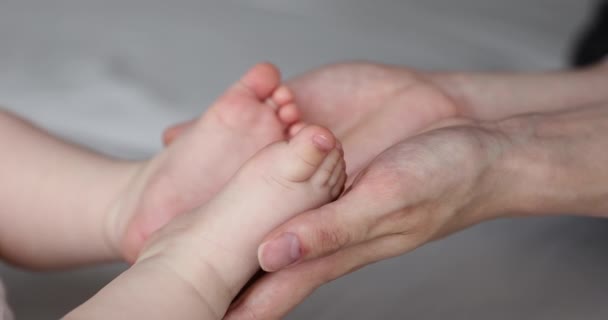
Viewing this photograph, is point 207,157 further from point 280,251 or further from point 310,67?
point 310,67

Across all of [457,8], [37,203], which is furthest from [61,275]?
[457,8]

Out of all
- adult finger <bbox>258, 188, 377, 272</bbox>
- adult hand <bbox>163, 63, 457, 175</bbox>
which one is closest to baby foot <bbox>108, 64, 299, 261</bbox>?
adult hand <bbox>163, 63, 457, 175</bbox>

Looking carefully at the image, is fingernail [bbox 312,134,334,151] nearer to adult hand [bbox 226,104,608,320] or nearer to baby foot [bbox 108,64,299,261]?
adult hand [bbox 226,104,608,320]

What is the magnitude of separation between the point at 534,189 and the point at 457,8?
1.07 m

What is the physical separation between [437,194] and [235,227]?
193mm

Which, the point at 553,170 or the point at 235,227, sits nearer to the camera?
the point at 235,227

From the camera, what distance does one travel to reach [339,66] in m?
1.21

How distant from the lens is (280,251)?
794 mm

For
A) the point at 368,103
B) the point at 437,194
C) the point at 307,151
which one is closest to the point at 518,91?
the point at 368,103

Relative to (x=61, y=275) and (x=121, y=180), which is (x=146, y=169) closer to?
(x=121, y=180)

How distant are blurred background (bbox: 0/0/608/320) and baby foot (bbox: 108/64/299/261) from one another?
16 centimetres

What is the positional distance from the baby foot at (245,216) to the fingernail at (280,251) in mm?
80

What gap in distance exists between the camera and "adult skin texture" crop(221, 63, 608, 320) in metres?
0.85

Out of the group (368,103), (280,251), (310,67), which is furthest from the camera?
(310,67)
